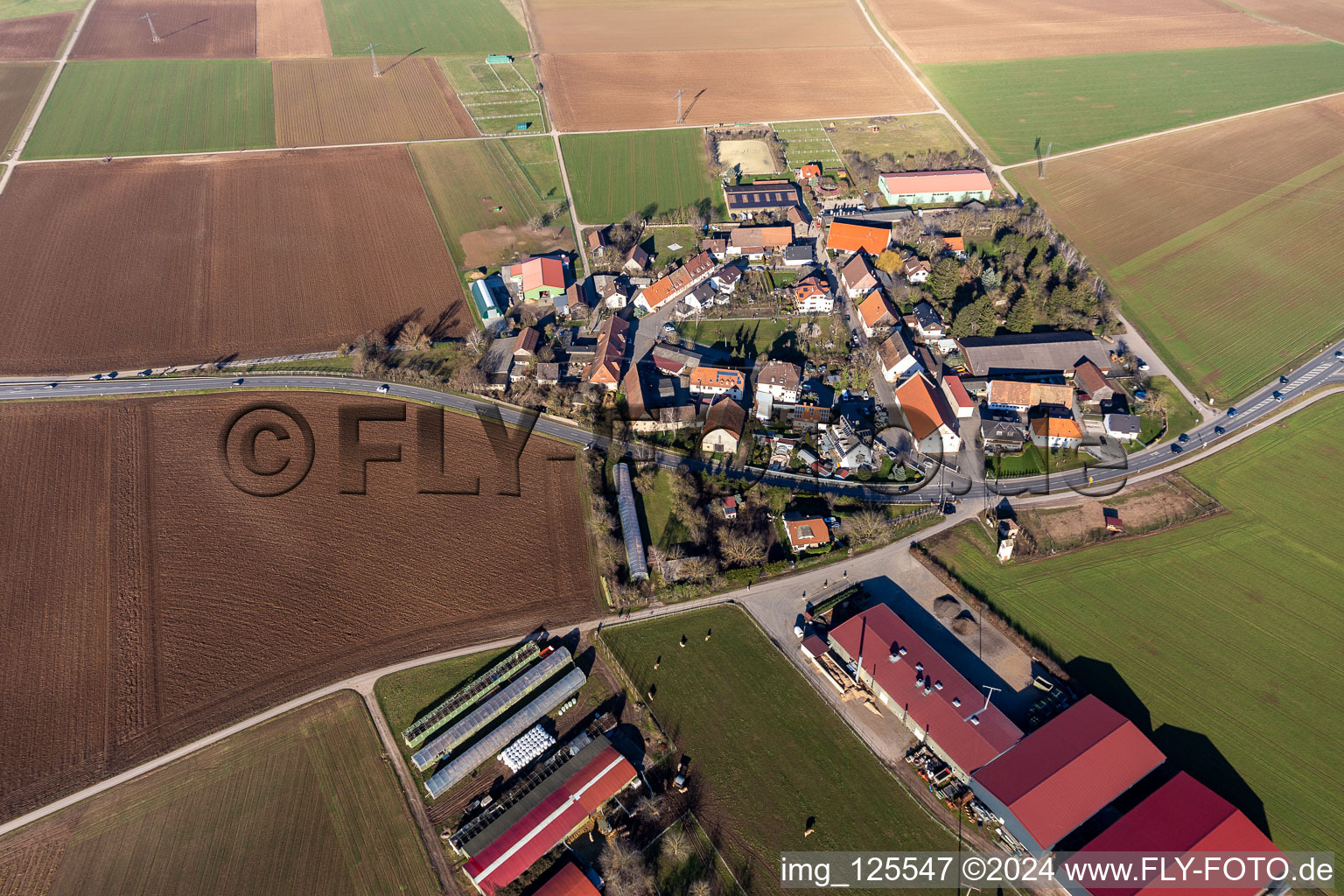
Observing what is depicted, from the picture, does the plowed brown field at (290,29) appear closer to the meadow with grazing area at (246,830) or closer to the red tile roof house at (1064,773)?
the meadow with grazing area at (246,830)

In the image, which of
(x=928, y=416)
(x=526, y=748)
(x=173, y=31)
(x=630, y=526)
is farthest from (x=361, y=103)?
(x=526, y=748)

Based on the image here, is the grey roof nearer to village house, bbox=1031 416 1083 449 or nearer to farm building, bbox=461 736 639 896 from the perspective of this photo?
village house, bbox=1031 416 1083 449

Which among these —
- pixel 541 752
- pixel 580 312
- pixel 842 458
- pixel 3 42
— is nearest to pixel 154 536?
pixel 541 752

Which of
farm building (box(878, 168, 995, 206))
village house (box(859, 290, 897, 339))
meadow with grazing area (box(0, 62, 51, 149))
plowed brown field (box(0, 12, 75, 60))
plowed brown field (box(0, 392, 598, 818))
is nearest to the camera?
plowed brown field (box(0, 392, 598, 818))

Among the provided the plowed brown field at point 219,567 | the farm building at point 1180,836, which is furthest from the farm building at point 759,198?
the farm building at point 1180,836

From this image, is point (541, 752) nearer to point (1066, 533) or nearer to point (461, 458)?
point (461, 458)

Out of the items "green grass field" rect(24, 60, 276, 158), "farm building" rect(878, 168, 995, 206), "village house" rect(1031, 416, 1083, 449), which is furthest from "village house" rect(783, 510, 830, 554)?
"green grass field" rect(24, 60, 276, 158)
